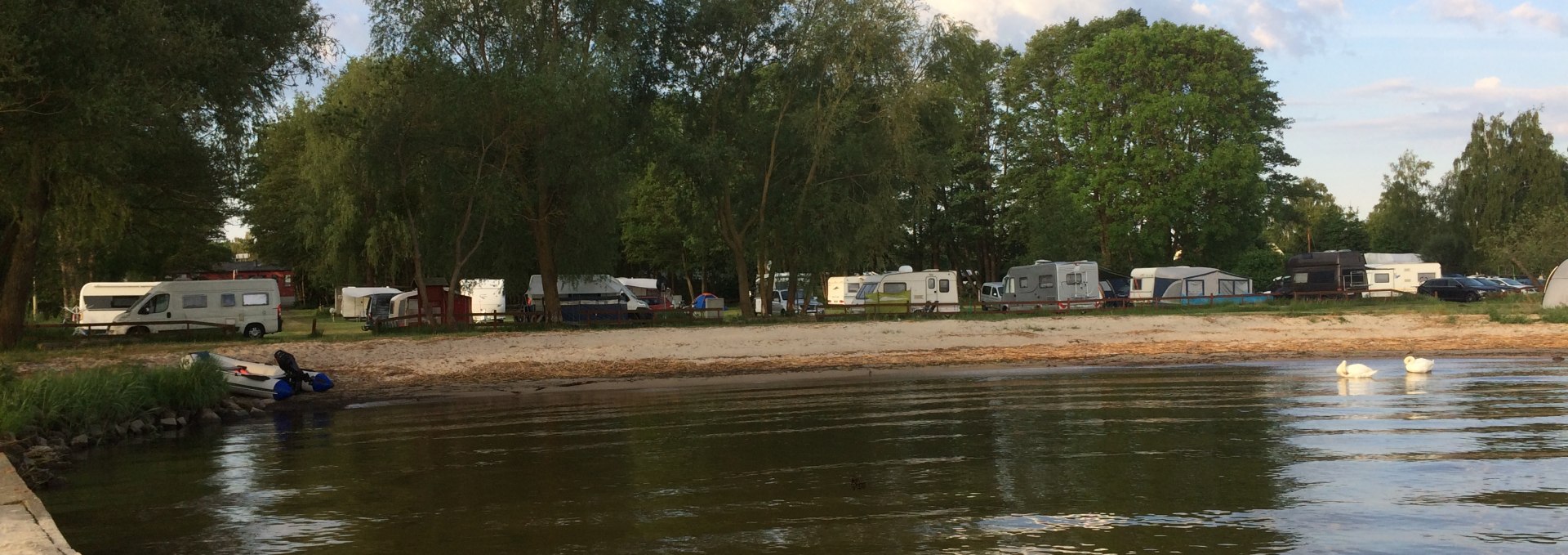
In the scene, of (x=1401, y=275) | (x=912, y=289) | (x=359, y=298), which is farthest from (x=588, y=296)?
(x=1401, y=275)

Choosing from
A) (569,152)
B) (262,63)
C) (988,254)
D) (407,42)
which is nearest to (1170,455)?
(262,63)

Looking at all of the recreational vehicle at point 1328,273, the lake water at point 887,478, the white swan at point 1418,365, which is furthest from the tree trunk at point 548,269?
the recreational vehicle at point 1328,273

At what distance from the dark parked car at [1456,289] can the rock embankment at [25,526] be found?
57333 millimetres

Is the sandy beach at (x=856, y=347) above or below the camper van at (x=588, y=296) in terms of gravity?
below

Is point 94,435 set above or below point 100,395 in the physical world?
below

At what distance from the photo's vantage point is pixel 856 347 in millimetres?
33031

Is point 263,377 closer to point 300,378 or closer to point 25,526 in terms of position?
point 300,378

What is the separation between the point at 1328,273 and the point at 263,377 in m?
48.5

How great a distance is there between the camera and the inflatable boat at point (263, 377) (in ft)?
77.3

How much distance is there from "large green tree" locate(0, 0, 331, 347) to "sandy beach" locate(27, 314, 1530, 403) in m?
4.37

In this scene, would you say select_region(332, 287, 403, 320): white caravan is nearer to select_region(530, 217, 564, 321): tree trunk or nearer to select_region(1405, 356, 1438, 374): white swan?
select_region(530, 217, 564, 321): tree trunk

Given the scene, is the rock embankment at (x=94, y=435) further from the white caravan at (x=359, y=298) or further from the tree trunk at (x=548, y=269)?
the white caravan at (x=359, y=298)

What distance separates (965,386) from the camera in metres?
23.0

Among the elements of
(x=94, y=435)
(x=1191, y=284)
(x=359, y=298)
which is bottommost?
(x=94, y=435)
